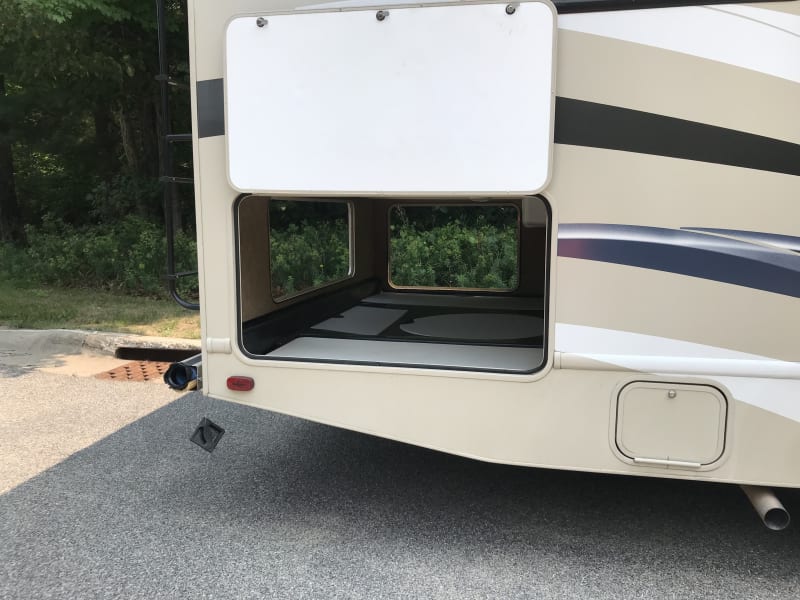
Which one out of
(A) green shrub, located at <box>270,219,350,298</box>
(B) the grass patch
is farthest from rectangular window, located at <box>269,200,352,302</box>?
(B) the grass patch

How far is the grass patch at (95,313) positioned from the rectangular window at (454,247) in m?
2.46

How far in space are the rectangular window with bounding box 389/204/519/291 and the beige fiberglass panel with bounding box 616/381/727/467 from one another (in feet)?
9.32

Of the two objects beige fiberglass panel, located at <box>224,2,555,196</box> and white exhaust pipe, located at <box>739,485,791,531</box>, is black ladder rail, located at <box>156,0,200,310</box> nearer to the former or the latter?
beige fiberglass panel, located at <box>224,2,555,196</box>

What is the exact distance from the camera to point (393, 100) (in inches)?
106

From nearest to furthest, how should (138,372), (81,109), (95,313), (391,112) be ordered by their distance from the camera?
(391,112) → (138,372) → (95,313) → (81,109)

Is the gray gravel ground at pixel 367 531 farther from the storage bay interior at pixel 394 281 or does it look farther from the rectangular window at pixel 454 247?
the rectangular window at pixel 454 247

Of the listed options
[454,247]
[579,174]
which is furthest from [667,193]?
[454,247]

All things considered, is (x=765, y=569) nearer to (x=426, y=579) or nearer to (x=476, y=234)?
(x=426, y=579)

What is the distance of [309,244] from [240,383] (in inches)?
84.2

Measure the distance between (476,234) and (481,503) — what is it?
4098 millimetres

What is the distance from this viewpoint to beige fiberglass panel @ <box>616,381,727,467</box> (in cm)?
257

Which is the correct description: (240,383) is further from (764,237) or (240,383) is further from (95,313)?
(95,313)

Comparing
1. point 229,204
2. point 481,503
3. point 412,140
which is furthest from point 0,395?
point 412,140

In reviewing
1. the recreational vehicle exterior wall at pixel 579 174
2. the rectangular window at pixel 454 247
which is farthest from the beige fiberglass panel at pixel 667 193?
the rectangular window at pixel 454 247
